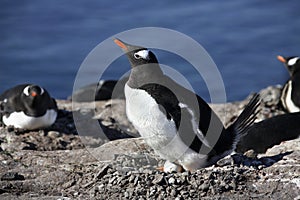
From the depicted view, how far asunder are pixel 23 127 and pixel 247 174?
3723 mm

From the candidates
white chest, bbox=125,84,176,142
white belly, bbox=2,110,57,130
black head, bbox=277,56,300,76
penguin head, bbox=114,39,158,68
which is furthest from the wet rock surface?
black head, bbox=277,56,300,76

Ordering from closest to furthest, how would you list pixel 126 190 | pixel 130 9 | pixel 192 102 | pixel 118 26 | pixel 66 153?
pixel 126 190 < pixel 192 102 < pixel 66 153 < pixel 118 26 < pixel 130 9

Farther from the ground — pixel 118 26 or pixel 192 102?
pixel 192 102

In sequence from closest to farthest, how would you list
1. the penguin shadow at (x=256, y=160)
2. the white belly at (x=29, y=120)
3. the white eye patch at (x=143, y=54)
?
the penguin shadow at (x=256, y=160)
the white eye patch at (x=143, y=54)
the white belly at (x=29, y=120)

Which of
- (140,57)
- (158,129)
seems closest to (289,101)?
(140,57)

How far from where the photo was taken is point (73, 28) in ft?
49.1

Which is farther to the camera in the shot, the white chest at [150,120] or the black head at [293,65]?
the black head at [293,65]

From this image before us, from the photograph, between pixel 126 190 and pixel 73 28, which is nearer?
pixel 126 190

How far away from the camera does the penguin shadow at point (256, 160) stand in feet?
20.0

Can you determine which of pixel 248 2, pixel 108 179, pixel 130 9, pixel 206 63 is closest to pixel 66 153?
pixel 108 179

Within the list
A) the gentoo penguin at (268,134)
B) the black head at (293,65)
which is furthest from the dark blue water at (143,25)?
the gentoo penguin at (268,134)

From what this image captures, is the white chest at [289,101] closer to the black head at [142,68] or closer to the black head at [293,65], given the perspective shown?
the black head at [293,65]

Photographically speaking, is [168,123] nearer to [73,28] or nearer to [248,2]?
[73,28]

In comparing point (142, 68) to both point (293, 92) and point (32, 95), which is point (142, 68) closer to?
point (32, 95)
